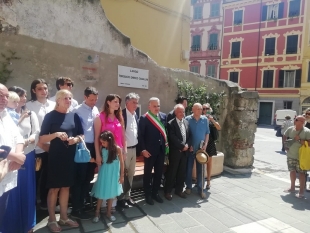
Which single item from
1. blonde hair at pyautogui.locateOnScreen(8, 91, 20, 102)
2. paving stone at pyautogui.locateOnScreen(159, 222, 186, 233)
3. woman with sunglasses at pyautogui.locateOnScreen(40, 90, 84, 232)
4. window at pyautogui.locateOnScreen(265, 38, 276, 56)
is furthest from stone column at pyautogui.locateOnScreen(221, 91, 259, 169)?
window at pyautogui.locateOnScreen(265, 38, 276, 56)

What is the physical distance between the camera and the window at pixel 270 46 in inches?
993

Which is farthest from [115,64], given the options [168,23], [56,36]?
[168,23]

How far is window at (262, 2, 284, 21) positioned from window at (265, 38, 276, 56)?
2.27m

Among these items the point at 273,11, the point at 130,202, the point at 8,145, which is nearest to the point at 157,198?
the point at 130,202

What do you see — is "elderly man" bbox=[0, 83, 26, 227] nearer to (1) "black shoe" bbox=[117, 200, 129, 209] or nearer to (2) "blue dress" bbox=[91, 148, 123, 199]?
(2) "blue dress" bbox=[91, 148, 123, 199]

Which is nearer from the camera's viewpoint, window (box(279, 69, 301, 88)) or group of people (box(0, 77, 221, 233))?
group of people (box(0, 77, 221, 233))

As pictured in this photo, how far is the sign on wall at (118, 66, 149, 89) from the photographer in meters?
5.12

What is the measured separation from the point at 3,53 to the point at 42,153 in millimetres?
1716

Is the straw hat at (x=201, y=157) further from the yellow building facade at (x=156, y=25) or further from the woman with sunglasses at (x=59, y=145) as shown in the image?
the yellow building facade at (x=156, y=25)

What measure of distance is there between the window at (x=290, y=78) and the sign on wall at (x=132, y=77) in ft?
76.1

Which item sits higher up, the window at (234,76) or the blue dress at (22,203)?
the window at (234,76)

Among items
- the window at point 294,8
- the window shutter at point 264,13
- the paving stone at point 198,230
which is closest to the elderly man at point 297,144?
the paving stone at point 198,230

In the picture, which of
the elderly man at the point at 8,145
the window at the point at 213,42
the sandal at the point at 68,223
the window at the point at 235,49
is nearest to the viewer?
the elderly man at the point at 8,145

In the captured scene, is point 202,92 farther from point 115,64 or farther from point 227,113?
point 115,64
